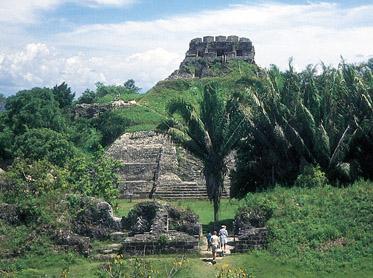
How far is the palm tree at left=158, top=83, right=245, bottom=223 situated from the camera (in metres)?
23.2

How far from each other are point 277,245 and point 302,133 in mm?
7490

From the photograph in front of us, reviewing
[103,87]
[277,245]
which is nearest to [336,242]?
[277,245]

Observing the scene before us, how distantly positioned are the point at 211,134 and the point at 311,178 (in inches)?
157

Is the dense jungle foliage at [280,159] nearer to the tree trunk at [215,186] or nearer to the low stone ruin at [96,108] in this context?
the tree trunk at [215,186]

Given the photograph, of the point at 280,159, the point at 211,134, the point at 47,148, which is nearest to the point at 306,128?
the point at 280,159

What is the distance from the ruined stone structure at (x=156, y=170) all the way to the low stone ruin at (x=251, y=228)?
12502 mm

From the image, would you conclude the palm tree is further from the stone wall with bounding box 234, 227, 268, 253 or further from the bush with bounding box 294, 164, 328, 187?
the stone wall with bounding box 234, 227, 268, 253

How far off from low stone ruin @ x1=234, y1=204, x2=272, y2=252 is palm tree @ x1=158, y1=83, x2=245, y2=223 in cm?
288

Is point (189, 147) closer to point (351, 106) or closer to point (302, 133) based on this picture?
point (302, 133)

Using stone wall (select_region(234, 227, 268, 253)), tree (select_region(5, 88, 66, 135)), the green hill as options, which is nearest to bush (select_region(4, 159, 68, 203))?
stone wall (select_region(234, 227, 268, 253))

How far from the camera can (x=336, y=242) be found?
18.5 meters

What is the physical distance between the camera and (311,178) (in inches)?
921

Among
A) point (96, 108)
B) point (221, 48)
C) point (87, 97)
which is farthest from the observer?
point (87, 97)

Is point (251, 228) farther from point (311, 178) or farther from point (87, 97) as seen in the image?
point (87, 97)
